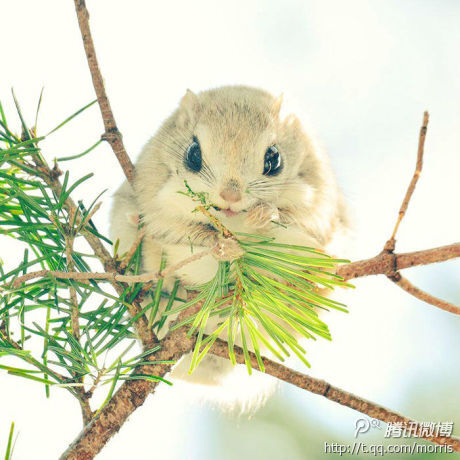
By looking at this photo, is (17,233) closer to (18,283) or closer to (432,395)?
(18,283)

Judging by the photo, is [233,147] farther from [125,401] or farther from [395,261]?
[125,401]

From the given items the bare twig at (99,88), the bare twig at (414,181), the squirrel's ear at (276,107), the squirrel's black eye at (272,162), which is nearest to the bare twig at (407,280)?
the bare twig at (414,181)

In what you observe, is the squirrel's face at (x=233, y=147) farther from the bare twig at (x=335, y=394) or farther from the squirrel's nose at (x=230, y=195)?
the bare twig at (x=335, y=394)

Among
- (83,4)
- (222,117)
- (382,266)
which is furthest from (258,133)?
(382,266)

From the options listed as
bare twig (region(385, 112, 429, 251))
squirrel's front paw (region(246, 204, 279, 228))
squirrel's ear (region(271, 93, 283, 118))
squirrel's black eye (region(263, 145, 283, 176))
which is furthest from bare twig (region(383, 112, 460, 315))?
squirrel's ear (region(271, 93, 283, 118))

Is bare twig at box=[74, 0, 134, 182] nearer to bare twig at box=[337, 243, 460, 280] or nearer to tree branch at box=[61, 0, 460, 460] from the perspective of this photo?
tree branch at box=[61, 0, 460, 460]
